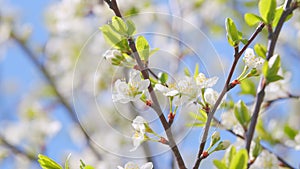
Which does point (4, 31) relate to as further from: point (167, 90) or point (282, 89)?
point (167, 90)

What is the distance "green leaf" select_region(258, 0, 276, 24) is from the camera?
995 millimetres

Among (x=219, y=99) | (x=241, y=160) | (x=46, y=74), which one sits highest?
(x=46, y=74)

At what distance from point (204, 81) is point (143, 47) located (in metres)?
0.12

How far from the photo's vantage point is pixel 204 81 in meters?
0.99

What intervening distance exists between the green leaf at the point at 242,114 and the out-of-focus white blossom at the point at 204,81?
219 mm

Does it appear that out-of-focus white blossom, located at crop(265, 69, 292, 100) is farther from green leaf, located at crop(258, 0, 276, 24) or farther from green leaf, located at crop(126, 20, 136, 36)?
green leaf, located at crop(126, 20, 136, 36)

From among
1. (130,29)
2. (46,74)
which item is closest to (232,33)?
(130,29)

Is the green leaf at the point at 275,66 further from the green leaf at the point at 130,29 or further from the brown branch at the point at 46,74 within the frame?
the brown branch at the point at 46,74

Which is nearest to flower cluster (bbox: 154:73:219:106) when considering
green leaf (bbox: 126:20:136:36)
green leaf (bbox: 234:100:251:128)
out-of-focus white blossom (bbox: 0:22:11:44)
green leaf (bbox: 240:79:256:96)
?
green leaf (bbox: 126:20:136:36)

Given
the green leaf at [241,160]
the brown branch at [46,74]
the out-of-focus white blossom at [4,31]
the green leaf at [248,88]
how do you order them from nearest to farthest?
the green leaf at [241,160] → the green leaf at [248,88] → the brown branch at [46,74] → the out-of-focus white blossom at [4,31]

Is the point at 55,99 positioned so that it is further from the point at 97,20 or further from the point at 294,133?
the point at 294,133

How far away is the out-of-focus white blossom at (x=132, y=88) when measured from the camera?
974 mm

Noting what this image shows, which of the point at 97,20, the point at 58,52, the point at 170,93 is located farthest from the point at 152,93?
the point at 58,52

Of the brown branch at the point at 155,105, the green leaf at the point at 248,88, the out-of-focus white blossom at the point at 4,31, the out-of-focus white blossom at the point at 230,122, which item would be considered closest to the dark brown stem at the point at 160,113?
the brown branch at the point at 155,105
